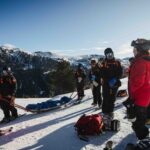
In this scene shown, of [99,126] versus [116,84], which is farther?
[116,84]

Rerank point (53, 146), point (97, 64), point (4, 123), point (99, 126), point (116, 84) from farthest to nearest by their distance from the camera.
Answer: point (97, 64), point (4, 123), point (116, 84), point (99, 126), point (53, 146)

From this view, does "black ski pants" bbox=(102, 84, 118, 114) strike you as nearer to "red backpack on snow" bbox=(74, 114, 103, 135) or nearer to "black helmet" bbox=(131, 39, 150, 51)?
"red backpack on snow" bbox=(74, 114, 103, 135)

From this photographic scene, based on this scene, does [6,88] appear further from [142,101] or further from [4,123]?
[142,101]

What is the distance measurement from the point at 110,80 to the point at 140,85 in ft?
11.6

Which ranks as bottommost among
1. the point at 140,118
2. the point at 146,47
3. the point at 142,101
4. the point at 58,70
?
the point at 58,70

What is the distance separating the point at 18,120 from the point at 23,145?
431cm

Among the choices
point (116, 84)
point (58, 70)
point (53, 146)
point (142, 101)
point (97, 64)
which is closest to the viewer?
point (142, 101)

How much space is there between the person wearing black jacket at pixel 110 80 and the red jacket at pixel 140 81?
10.9 ft

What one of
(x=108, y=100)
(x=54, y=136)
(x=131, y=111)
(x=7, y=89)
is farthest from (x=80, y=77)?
(x=131, y=111)

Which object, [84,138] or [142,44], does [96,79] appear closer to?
[84,138]

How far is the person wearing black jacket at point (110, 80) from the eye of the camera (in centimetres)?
955

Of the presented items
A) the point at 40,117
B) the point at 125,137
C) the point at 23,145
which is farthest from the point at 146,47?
the point at 40,117

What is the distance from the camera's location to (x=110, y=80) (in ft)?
31.4

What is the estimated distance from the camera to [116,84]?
9.61 metres
